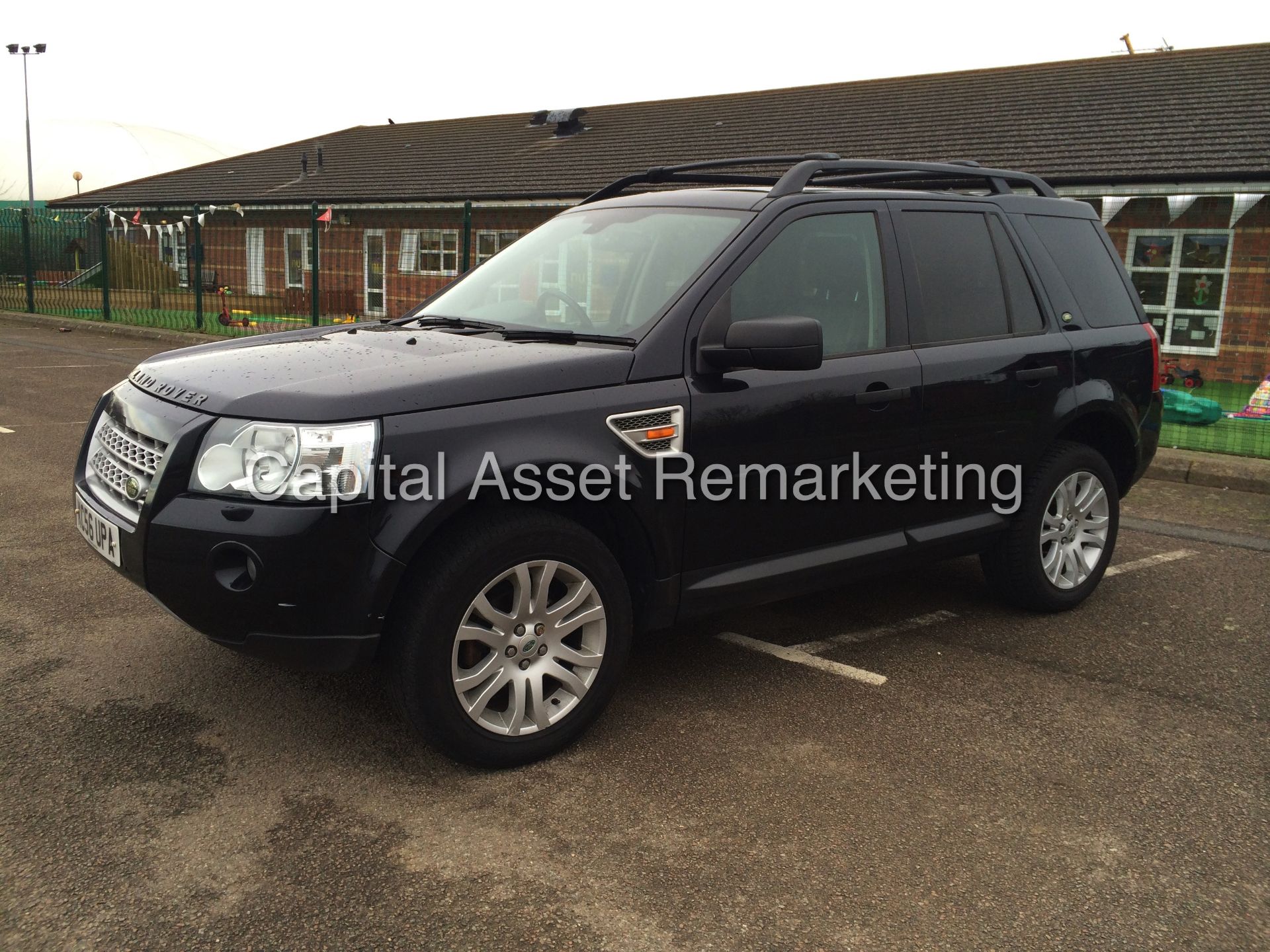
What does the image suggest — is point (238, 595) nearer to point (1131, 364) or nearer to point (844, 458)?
point (844, 458)

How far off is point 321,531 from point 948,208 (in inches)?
121

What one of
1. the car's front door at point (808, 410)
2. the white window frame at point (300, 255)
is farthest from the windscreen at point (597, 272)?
the white window frame at point (300, 255)

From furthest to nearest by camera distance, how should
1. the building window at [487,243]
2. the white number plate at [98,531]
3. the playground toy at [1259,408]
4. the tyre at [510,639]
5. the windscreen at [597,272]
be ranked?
1. the building window at [487,243]
2. the playground toy at [1259,408]
3. the windscreen at [597,272]
4. the white number plate at [98,531]
5. the tyre at [510,639]

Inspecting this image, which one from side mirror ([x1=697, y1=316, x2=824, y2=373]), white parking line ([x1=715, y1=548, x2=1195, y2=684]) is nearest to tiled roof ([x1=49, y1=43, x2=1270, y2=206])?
white parking line ([x1=715, y1=548, x2=1195, y2=684])

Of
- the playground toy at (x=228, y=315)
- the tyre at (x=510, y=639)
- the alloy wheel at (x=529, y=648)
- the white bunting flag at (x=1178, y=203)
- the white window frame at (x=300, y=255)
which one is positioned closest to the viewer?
the tyre at (x=510, y=639)

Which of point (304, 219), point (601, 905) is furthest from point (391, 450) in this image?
point (304, 219)

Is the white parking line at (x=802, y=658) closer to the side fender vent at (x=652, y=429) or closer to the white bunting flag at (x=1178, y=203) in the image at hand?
the side fender vent at (x=652, y=429)

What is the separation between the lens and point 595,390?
3.47m

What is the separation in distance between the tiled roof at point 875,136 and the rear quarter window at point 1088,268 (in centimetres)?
1292

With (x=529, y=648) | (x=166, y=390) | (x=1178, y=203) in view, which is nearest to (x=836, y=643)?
(x=529, y=648)

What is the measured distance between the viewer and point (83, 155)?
99.0 meters

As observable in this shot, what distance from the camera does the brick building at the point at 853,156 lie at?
1670cm

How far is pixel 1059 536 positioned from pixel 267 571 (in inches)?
144

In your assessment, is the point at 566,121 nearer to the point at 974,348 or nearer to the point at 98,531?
the point at 974,348
